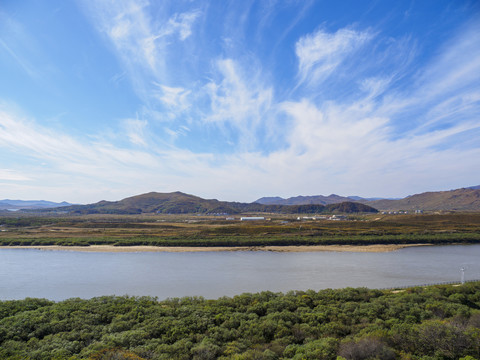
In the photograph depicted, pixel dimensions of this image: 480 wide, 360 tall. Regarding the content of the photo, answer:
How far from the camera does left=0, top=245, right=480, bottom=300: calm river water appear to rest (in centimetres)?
2244

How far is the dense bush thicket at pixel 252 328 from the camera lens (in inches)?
348

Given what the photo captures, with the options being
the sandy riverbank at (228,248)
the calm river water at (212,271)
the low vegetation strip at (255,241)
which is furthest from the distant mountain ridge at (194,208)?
the calm river water at (212,271)

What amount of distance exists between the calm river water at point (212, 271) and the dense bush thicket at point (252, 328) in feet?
23.0

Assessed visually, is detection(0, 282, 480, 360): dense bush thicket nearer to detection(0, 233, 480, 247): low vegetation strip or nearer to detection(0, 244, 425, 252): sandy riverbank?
detection(0, 244, 425, 252): sandy riverbank

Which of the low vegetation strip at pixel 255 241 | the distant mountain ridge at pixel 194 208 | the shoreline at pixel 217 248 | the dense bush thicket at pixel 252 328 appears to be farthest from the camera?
the distant mountain ridge at pixel 194 208

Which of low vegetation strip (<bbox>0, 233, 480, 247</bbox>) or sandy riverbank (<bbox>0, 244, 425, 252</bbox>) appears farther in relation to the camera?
low vegetation strip (<bbox>0, 233, 480, 247</bbox>)

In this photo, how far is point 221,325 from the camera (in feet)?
38.1

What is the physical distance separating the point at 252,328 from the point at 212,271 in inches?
705

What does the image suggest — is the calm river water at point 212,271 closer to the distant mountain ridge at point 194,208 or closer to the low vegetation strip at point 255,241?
the low vegetation strip at point 255,241

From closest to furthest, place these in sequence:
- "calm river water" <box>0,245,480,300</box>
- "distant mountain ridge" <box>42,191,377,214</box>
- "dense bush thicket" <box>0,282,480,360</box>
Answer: "dense bush thicket" <box>0,282,480,360</box> < "calm river water" <box>0,245,480,300</box> < "distant mountain ridge" <box>42,191,377,214</box>

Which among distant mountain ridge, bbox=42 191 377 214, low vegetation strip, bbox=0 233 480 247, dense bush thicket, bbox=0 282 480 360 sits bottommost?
low vegetation strip, bbox=0 233 480 247

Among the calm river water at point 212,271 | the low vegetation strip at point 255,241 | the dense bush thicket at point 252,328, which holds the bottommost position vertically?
the calm river water at point 212,271

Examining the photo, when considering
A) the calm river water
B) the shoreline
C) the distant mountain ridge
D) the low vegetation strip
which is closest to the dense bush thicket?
the calm river water

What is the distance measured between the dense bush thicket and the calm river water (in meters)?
7.02
